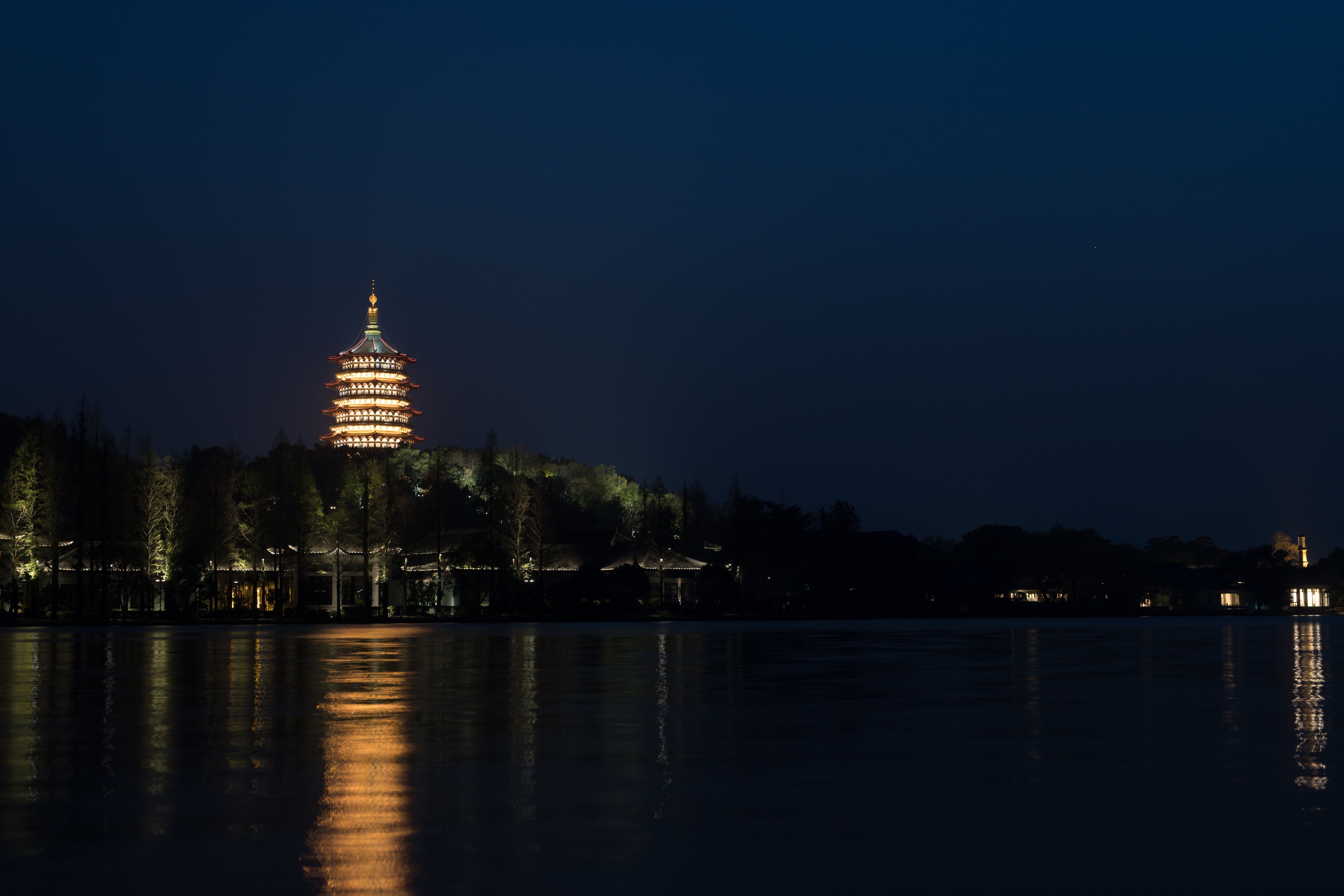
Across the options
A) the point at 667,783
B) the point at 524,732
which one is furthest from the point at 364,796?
the point at 524,732

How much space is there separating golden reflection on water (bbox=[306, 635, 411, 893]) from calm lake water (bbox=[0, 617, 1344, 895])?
3 cm

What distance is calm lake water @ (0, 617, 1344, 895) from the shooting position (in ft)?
21.2

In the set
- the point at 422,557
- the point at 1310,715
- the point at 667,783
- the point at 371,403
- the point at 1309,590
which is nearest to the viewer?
the point at 667,783

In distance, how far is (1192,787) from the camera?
8.92 m

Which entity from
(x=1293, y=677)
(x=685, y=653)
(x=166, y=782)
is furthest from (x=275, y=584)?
(x=166, y=782)

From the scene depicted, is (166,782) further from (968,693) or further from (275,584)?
(275,584)

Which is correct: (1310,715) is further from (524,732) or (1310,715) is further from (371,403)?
(371,403)

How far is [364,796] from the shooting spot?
8.73 metres

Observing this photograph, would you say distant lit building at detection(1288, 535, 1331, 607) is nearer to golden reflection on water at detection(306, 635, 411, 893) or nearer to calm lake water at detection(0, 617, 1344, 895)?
calm lake water at detection(0, 617, 1344, 895)

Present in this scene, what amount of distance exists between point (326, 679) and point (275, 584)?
2219 inches

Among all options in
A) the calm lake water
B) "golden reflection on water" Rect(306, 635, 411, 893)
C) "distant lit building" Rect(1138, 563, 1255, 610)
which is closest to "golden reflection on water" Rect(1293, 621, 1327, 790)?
the calm lake water

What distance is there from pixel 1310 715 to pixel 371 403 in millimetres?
152795

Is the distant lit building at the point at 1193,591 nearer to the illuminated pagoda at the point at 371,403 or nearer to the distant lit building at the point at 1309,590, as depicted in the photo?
the distant lit building at the point at 1309,590

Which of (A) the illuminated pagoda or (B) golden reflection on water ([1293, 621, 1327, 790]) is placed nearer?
(B) golden reflection on water ([1293, 621, 1327, 790])
